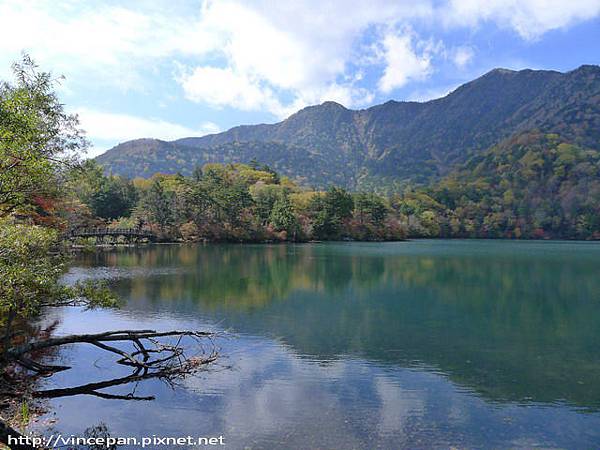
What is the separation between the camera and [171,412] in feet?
30.0

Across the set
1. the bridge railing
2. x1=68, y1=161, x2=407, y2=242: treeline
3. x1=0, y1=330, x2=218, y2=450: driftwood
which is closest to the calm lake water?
x1=0, y1=330, x2=218, y2=450: driftwood

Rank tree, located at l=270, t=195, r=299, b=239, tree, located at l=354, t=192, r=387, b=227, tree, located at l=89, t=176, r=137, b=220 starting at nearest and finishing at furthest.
Result: tree, located at l=89, t=176, r=137, b=220, tree, located at l=270, t=195, r=299, b=239, tree, located at l=354, t=192, r=387, b=227

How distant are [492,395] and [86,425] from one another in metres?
8.69

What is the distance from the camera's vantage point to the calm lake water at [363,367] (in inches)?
342

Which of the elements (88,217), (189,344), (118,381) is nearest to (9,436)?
(118,381)

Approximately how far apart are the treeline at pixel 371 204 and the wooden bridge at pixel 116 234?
5.29ft

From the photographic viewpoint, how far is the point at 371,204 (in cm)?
8531

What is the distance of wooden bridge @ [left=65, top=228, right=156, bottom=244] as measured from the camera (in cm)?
5534

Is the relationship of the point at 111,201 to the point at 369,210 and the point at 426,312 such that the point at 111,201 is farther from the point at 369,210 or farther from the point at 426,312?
the point at 426,312

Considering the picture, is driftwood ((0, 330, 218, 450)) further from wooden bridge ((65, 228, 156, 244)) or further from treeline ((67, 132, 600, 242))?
wooden bridge ((65, 228, 156, 244))

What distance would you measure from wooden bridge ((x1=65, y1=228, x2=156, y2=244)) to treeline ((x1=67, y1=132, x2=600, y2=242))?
1.61 metres

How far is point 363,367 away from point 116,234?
171 ft

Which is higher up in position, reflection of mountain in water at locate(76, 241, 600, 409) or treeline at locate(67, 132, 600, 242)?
treeline at locate(67, 132, 600, 242)

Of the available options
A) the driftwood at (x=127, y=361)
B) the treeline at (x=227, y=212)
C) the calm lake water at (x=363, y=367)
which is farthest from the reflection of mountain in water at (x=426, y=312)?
the treeline at (x=227, y=212)
